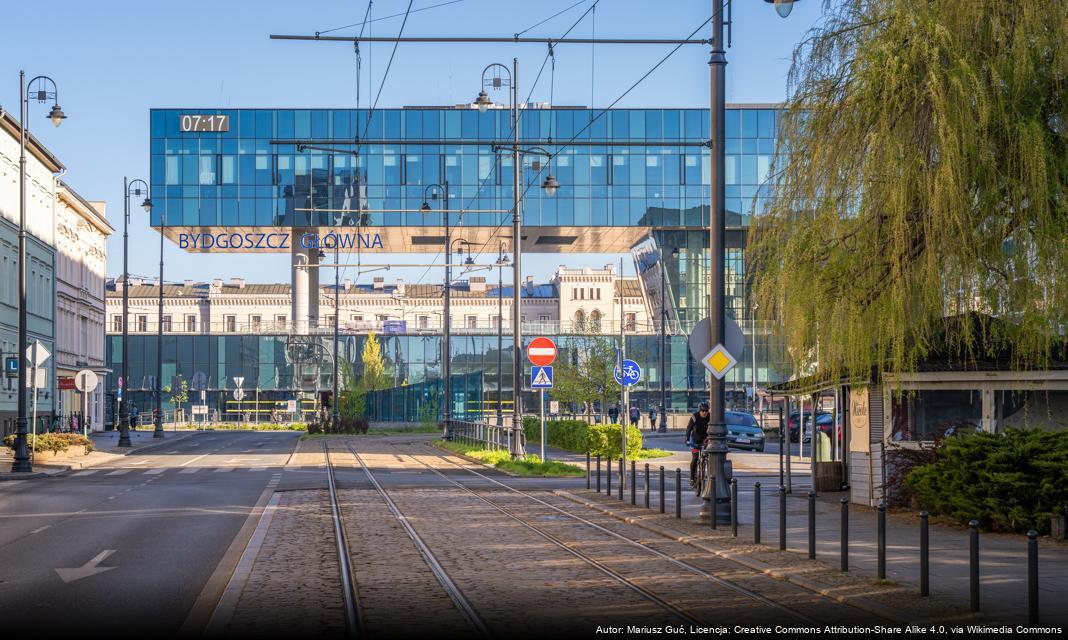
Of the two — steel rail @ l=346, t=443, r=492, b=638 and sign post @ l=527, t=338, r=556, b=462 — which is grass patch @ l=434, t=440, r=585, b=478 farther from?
steel rail @ l=346, t=443, r=492, b=638

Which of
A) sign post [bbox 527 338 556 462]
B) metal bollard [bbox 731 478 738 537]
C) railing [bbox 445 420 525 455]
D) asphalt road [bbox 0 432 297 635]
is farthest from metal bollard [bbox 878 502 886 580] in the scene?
railing [bbox 445 420 525 455]

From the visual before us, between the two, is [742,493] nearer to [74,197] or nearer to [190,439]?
[190,439]

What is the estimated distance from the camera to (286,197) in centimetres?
7556

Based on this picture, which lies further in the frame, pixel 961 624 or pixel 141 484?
pixel 141 484

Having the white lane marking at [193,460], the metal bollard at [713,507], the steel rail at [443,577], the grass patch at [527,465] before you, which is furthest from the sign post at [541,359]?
the white lane marking at [193,460]

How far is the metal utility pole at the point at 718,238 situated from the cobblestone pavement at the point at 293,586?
17.7 ft

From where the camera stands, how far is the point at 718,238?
18328mm

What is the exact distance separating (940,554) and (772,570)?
7.91ft

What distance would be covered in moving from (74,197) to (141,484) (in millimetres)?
Result: 42908

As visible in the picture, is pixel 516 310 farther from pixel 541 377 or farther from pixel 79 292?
pixel 79 292

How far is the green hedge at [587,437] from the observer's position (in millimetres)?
39938

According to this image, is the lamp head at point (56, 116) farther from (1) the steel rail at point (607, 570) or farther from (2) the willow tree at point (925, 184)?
(2) the willow tree at point (925, 184)

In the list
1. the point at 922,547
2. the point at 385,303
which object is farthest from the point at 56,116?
the point at 385,303

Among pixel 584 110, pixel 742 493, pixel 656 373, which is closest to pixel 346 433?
pixel 584 110
